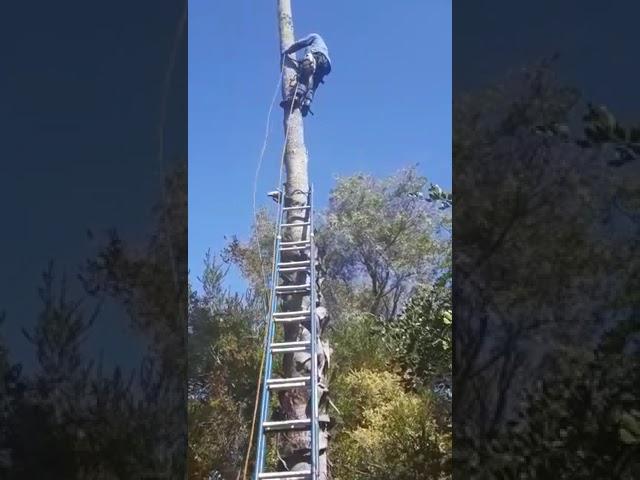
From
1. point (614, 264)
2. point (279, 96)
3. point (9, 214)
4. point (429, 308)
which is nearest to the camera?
point (614, 264)

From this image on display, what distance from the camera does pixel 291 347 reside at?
15.5ft

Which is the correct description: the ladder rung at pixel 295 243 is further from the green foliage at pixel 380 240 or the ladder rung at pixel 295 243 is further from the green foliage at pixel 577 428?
the green foliage at pixel 577 428

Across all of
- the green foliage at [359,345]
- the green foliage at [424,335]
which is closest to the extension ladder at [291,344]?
the green foliage at [359,345]

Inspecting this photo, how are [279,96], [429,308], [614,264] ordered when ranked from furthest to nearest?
[279,96] → [429,308] → [614,264]

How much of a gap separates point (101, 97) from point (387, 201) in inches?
54.9

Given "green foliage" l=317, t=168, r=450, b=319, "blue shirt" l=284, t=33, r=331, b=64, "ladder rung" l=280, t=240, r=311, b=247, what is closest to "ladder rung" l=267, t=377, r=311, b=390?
"green foliage" l=317, t=168, r=450, b=319

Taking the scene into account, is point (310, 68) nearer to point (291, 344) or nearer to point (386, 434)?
point (291, 344)

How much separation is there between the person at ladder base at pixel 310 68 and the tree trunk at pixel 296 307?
41 millimetres

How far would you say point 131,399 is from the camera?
14.3 ft

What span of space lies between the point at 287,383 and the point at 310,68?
153cm

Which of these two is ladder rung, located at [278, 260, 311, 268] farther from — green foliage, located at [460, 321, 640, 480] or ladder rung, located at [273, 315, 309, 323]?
green foliage, located at [460, 321, 640, 480]

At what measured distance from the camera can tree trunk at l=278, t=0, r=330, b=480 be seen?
4633mm

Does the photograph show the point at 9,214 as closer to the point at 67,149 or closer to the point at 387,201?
the point at 67,149

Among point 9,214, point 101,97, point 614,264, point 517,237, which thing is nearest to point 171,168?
point 101,97
